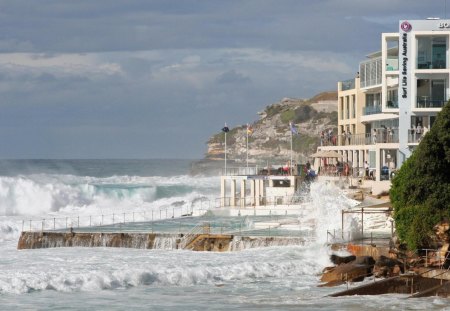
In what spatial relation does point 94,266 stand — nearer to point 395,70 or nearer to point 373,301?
point 373,301

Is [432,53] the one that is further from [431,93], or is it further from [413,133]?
[413,133]

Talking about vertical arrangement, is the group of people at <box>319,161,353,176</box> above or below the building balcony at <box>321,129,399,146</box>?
below

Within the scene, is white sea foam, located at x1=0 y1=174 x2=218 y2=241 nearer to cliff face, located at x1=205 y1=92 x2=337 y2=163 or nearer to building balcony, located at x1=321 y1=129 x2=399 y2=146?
building balcony, located at x1=321 y1=129 x2=399 y2=146

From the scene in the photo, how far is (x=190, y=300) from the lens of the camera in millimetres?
37625

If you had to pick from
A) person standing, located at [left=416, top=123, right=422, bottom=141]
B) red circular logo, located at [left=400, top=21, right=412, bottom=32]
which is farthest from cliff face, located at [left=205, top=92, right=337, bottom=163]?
red circular logo, located at [left=400, top=21, right=412, bottom=32]

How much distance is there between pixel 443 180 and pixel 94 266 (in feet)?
45.6

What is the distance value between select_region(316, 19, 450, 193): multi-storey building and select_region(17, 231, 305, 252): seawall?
15625 mm

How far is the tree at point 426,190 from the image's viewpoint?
4238 centimetres

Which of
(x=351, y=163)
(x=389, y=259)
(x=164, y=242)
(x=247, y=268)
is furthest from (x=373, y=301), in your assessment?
(x=351, y=163)

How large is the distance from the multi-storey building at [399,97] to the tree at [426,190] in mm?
19955

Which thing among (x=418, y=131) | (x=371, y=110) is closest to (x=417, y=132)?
(x=418, y=131)

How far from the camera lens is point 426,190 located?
43656mm

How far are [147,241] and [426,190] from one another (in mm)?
14457

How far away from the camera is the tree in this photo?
42.4 metres
